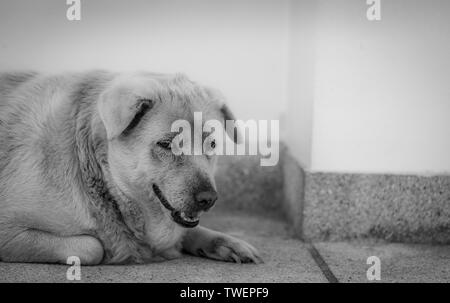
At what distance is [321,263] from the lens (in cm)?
348

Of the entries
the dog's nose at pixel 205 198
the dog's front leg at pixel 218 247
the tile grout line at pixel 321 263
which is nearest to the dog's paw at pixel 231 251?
the dog's front leg at pixel 218 247

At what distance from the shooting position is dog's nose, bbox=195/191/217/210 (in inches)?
121

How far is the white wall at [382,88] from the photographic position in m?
3.80

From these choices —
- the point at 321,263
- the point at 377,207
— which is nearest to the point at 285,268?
the point at 321,263

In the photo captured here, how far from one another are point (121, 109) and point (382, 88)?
1732mm

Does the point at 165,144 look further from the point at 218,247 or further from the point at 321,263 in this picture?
the point at 321,263

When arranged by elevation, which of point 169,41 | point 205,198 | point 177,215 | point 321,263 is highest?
point 169,41

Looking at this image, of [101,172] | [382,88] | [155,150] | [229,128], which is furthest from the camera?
[382,88]

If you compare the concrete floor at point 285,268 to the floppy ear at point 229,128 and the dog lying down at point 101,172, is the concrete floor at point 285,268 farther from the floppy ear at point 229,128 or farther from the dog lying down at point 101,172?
the floppy ear at point 229,128

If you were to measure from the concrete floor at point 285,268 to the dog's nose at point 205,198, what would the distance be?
38 cm

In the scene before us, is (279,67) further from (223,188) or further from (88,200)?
(88,200)

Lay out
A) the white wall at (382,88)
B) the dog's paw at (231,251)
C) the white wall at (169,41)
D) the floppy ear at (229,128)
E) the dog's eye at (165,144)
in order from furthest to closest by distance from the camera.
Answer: the white wall at (169,41), the white wall at (382,88), the floppy ear at (229,128), the dog's paw at (231,251), the dog's eye at (165,144)

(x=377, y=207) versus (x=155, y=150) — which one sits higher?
(x=155, y=150)
